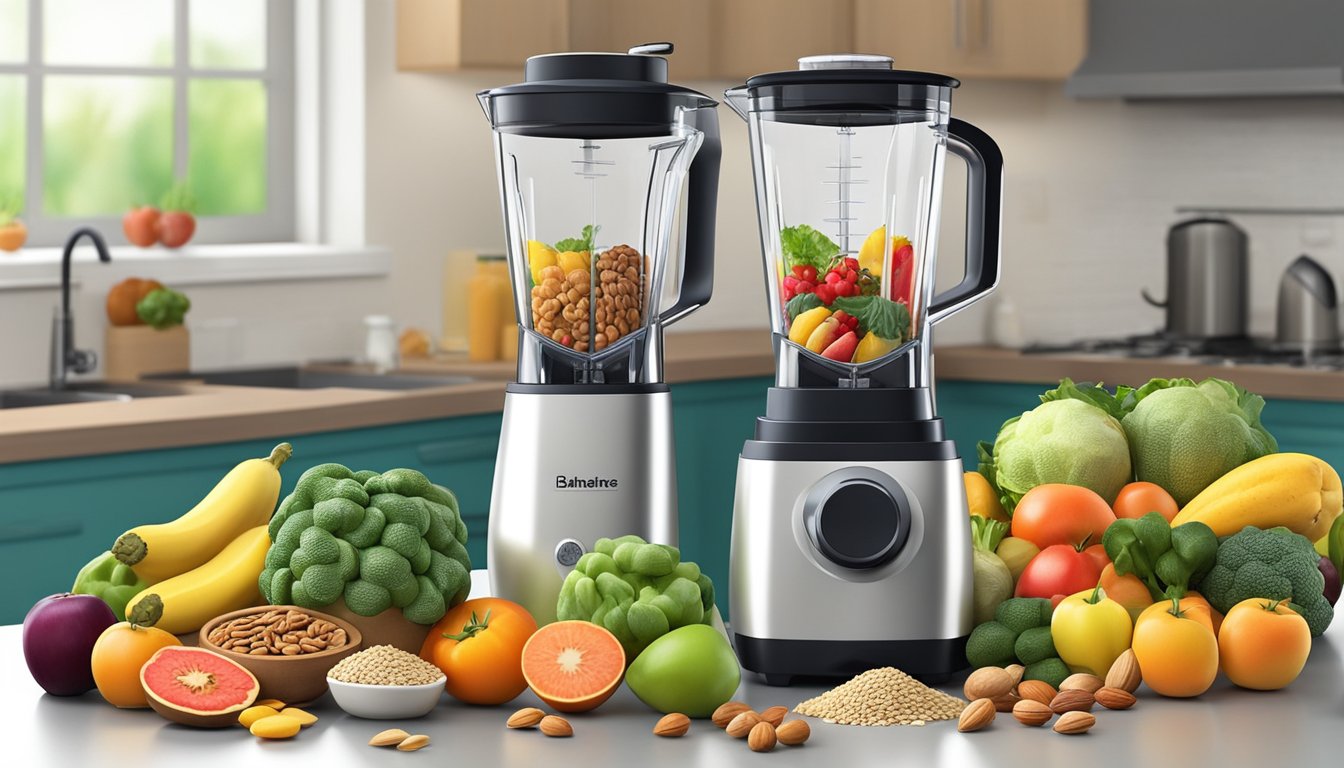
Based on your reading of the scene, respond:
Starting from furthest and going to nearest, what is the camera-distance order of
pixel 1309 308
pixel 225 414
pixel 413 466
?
pixel 1309 308 → pixel 413 466 → pixel 225 414

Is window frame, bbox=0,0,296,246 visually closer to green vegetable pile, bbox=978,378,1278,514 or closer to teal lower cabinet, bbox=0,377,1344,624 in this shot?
teal lower cabinet, bbox=0,377,1344,624

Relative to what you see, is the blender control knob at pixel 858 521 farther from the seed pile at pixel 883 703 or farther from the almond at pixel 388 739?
the almond at pixel 388 739

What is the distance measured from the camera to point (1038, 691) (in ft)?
4.07

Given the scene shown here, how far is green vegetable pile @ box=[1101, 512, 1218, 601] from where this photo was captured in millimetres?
1331

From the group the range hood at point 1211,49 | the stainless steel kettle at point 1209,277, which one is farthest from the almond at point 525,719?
the stainless steel kettle at point 1209,277

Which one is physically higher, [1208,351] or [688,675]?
[1208,351]

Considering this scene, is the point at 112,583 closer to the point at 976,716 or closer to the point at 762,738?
the point at 762,738

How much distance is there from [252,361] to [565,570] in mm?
2446

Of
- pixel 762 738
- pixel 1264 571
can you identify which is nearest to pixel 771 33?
pixel 1264 571

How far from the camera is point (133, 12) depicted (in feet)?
12.2

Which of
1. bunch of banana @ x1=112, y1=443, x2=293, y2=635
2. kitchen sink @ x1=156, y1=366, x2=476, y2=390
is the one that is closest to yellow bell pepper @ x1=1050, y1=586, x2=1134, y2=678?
bunch of banana @ x1=112, y1=443, x2=293, y2=635

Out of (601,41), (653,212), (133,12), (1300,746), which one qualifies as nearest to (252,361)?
(133,12)

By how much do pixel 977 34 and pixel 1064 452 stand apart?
2.75 m

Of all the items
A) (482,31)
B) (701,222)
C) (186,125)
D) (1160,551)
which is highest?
(482,31)
